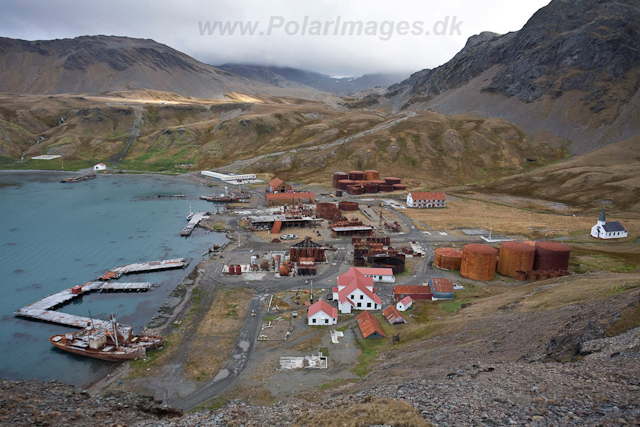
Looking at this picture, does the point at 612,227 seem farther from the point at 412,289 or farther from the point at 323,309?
the point at 323,309

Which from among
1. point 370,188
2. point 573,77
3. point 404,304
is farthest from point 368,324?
point 573,77

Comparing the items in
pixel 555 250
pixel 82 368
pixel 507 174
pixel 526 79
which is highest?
pixel 526 79

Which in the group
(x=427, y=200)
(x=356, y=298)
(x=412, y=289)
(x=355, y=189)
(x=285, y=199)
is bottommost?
(x=356, y=298)

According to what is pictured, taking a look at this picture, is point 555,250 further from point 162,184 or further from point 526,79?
point 526,79

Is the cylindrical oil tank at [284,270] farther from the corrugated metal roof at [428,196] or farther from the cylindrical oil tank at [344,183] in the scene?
the cylindrical oil tank at [344,183]

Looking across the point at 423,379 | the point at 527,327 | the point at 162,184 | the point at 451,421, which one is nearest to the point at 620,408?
the point at 451,421
